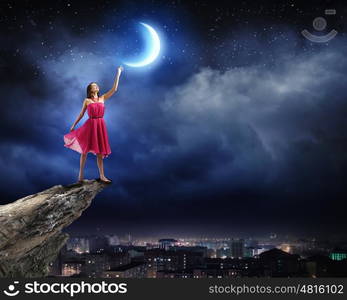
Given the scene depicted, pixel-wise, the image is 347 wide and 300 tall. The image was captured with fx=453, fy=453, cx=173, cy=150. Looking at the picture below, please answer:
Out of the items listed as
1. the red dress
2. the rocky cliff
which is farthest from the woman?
the rocky cliff

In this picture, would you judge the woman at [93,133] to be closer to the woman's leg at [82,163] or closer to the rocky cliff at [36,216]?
the woman's leg at [82,163]

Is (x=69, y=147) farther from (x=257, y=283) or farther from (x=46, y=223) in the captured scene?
(x=257, y=283)

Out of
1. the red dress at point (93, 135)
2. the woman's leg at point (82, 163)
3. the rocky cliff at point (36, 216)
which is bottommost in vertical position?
the rocky cliff at point (36, 216)

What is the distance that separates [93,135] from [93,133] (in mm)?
34

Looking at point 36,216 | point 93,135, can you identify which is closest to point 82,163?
point 93,135

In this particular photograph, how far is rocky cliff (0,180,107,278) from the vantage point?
7.25m

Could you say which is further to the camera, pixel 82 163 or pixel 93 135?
pixel 82 163

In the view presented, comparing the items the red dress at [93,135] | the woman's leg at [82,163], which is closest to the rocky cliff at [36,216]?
the woman's leg at [82,163]

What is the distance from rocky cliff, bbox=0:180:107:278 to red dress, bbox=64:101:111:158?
58cm

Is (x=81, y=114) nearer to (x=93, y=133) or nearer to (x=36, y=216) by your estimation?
(x=93, y=133)

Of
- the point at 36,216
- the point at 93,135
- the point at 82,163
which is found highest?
the point at 93,135

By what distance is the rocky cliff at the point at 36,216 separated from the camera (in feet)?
23.8

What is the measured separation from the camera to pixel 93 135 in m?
7.38

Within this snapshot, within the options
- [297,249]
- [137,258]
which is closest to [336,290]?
[297,249]
